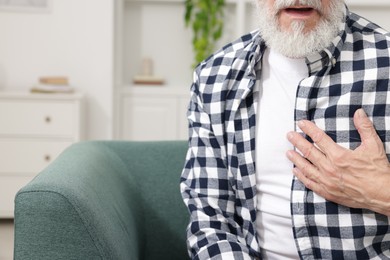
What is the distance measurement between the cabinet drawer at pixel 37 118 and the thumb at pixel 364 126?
2818mm

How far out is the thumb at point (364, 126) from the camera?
146 cm

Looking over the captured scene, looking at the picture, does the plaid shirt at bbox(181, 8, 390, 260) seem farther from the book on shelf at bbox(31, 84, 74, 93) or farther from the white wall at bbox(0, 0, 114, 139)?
the white wall at bbox(0, 0, 114, 139)

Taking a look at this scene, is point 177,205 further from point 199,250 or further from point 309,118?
point 309,118

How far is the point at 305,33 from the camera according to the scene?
61.6 inches

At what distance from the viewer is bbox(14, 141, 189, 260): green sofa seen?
1.37 meters

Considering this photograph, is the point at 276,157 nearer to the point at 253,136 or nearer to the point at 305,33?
the point at 253,136

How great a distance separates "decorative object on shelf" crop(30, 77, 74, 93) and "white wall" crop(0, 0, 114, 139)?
0.21m

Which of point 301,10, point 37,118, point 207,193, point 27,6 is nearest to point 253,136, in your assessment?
point 207,193

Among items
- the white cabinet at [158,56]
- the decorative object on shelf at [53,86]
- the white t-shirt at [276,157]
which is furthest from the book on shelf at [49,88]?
the white t-shirt at [276,157]

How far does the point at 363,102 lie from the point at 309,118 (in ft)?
0.42

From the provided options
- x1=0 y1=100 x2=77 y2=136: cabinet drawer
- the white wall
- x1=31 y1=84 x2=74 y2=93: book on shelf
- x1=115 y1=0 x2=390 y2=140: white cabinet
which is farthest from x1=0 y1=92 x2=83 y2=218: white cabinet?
x1=115 y1=0 x2=390 y2=140: white cabinet

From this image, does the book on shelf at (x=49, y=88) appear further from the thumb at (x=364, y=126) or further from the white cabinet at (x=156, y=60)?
the thumb at (x=364, y=126)

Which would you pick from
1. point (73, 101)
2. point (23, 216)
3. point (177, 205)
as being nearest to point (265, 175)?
point (177, 205)

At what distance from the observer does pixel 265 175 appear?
5.39ft
